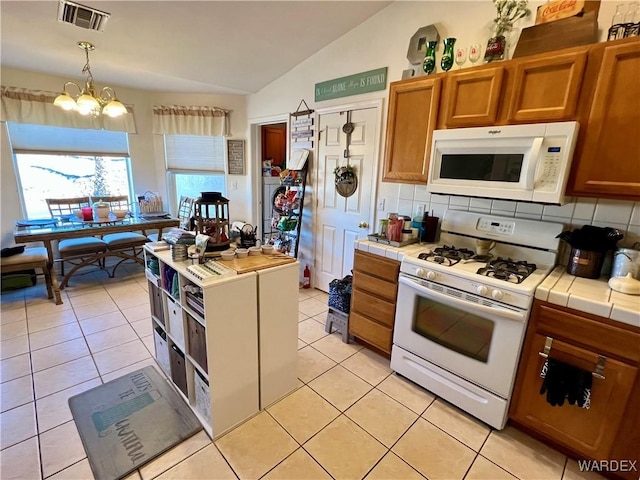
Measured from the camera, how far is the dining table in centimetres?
294

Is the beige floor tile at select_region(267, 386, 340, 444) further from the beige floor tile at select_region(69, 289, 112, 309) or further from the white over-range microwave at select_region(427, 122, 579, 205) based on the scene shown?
the beige floor tile at select_region(69, 289, 112, 309)

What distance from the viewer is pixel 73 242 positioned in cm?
342

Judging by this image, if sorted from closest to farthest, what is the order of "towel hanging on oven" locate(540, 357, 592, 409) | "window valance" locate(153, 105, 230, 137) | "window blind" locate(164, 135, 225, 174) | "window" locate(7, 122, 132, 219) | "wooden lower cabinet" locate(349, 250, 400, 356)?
"towel hanging on oven" locate(540, 357, 592, 409) < "wooden lower cabinet" locate(349, 250, 400, 356) < "window" locate(7, 122, 132, 219) < "window valance" locate(153, 105, 230, 137) < "window blind" locate(164, 135, 225, 174)

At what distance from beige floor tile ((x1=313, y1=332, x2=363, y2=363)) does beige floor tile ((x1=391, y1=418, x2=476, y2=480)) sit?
775 mm

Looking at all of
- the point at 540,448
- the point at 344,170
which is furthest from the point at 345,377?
the point at 344,170

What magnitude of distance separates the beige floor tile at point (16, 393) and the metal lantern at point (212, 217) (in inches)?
60.7

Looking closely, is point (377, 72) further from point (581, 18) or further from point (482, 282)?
point (482, 282)

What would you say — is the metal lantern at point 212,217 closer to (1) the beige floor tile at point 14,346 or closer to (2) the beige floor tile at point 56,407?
(2) the beige floor tile at point 56,407

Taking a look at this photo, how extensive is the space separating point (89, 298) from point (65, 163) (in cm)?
181

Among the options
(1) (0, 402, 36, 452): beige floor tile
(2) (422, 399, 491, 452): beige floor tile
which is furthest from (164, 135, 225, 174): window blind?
(2) (422, 399, 491, 452): beige floor tile

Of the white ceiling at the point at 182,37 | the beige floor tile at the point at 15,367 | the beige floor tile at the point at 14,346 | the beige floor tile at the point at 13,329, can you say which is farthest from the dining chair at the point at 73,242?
the white ceiling at the point at 182,37

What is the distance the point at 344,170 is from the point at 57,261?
12.3ft

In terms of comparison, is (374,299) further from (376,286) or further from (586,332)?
(586,332)

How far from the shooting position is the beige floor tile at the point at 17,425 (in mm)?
1613
